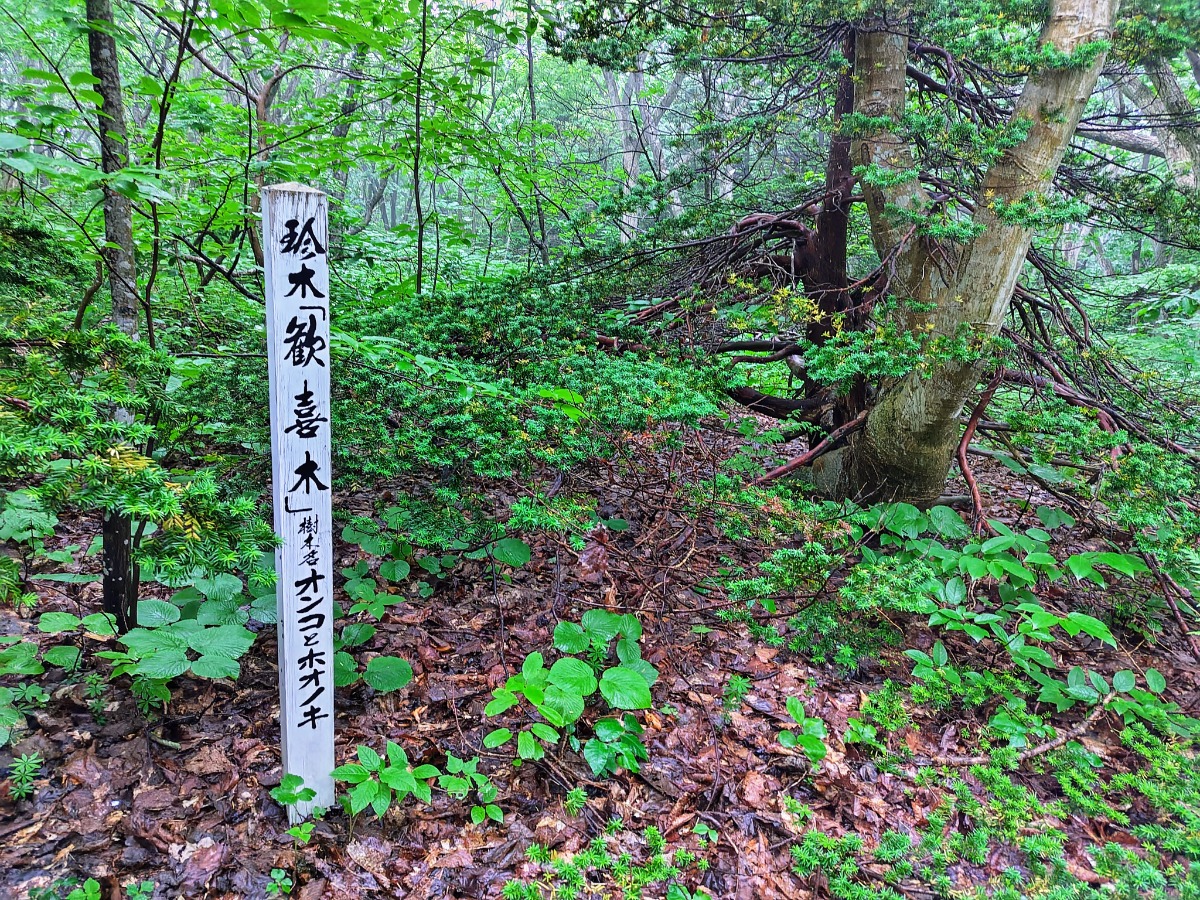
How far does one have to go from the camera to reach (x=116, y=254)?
2.68 m

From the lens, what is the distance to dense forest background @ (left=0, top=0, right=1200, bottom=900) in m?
2.21

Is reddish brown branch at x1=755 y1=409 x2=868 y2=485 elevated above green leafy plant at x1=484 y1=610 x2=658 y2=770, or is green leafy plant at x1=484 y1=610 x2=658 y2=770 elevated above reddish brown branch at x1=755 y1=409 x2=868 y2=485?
reddish brown branch at x1=755 y1=409 x2=868 y2=485

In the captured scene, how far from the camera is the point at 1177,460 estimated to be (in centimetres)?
301

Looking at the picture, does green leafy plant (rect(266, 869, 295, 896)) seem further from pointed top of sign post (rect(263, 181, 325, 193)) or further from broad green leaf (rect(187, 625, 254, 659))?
pointed top of sign post (rect(263, 181, 325, 193))

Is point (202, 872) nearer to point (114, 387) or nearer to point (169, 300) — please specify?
point (114, 387)

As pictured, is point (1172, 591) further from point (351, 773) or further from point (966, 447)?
point (351, 773)

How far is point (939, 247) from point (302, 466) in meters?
3.67

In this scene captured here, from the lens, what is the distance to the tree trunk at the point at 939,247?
10.3 ft

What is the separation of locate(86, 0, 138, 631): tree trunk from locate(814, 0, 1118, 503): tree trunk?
348cm

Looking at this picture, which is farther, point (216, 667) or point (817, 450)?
point (817, 450)

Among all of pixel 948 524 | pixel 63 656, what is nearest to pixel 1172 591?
pixel 948 524

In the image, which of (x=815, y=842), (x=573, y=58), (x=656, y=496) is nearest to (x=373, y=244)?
(x=573, y=58)

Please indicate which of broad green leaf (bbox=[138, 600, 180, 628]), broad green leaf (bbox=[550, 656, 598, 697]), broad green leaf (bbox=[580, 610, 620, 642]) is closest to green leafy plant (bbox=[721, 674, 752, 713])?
broad green leaf (bbox=[580, 610, 620, 642])

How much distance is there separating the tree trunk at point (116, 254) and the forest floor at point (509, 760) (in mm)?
426
